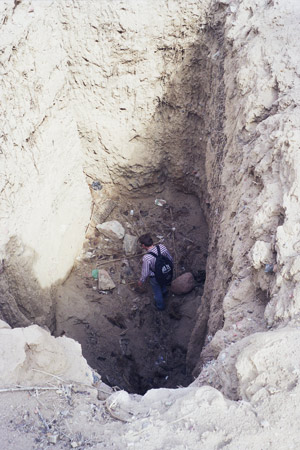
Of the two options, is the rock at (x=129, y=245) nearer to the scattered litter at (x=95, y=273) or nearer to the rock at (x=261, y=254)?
the scattered litter at (x=95, y=273)

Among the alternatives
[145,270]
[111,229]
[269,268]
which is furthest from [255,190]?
[111,229]

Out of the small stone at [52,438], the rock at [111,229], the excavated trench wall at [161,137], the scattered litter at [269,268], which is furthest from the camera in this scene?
the rock at [111,229]

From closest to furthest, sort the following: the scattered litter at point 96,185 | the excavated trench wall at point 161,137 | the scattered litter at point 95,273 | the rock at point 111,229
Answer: the excavated trench wall at point 161,137 < the scattered litter at point 95,273 < the rock at point 111,229 < the scattered litter at point 96,185

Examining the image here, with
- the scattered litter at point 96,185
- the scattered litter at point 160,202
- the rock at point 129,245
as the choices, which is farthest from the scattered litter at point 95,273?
the scattered litter at point 160,202

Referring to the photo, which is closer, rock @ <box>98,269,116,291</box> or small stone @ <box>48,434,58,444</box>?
small stone @ <box>48,434,58,444</box>

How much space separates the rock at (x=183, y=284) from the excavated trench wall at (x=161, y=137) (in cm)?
87

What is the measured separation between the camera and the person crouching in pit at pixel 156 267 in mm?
5395

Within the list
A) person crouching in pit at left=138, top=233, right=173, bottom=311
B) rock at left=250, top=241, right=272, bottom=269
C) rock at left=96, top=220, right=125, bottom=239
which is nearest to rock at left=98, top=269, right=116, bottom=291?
person crouching in pit at left=138, top=233, right=173, bottom=311

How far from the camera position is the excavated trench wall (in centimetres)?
329

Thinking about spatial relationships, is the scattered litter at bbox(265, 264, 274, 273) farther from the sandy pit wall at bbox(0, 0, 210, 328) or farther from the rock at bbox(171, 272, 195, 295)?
the rock at bbox(171, 272, 195, 295)

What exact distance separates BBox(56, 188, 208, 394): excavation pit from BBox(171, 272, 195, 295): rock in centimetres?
10

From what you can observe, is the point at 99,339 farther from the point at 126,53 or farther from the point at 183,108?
the point at 126,53

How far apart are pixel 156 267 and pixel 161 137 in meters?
1.88

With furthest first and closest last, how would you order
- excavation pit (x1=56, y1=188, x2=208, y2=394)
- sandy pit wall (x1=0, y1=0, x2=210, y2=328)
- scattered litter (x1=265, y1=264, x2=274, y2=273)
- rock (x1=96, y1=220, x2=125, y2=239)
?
rock (x1=96, y1=220, x2=125, y2=239)
excavation pit (x1=56, y1=188, x2=208, y2=394)
sandy pit wall (x1=0, y1=0, x2=210, y2=328)
scattered litter (x1=265, y1=264, x2=274, y2=273)
